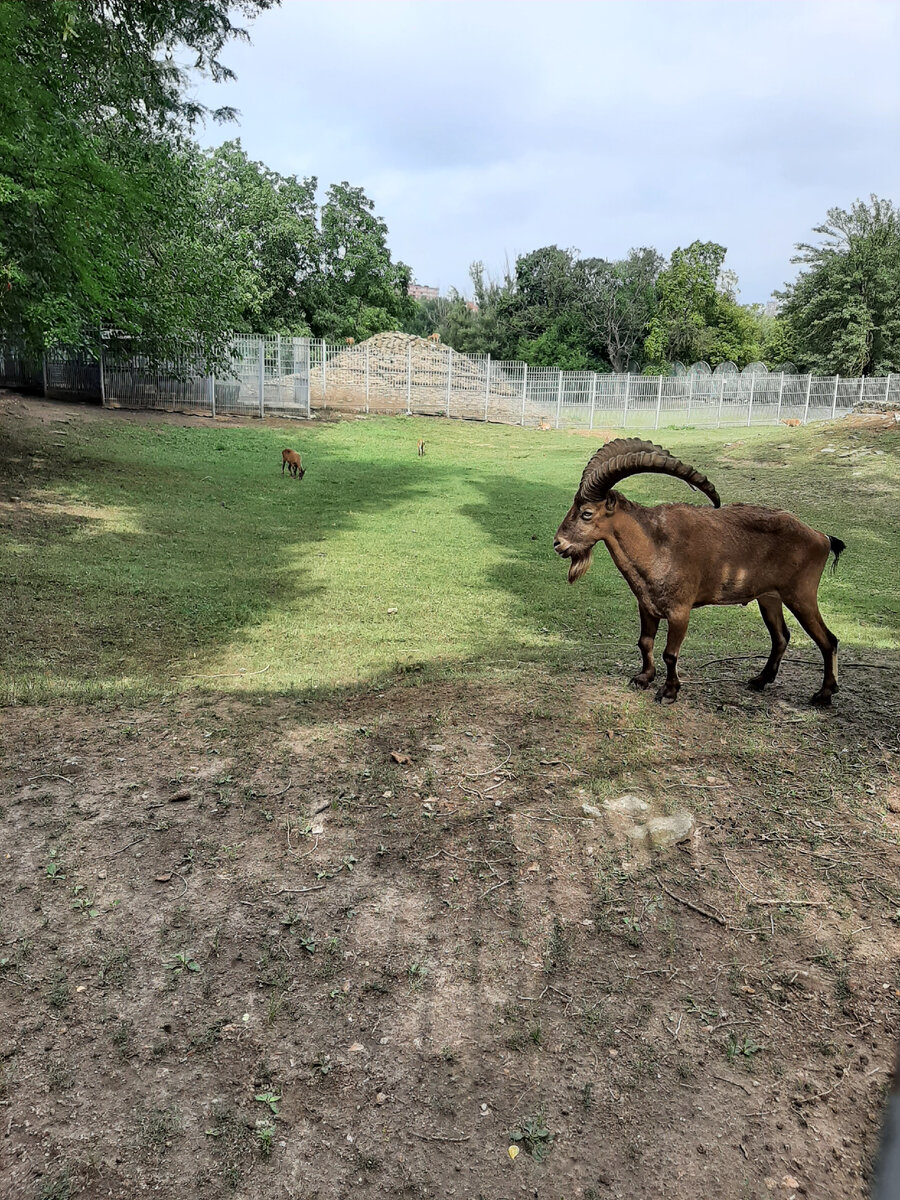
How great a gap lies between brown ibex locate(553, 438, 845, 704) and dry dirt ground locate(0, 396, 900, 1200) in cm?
74

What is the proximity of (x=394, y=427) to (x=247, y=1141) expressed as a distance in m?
27.6

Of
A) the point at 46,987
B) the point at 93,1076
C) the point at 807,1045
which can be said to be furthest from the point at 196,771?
the point at 807,1045

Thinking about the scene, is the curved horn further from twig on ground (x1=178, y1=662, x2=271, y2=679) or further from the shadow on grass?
the shadow on grass

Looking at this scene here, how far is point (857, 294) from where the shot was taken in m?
38.7

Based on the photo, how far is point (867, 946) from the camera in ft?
11.0

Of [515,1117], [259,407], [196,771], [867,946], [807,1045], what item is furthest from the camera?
[259,407]

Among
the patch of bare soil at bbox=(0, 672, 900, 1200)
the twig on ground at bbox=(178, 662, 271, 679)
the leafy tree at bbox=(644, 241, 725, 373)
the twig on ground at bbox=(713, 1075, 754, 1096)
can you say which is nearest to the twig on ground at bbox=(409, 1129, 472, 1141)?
the patch of bare soil at bbox=(0, 672, 900, 1200)

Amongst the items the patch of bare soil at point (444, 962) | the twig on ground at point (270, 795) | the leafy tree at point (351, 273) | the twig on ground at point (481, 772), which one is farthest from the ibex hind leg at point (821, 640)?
the leafy tree at point (351, 273)

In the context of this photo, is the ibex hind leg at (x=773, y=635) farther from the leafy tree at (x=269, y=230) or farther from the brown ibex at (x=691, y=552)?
the leafy tree at (x=269, y=230)

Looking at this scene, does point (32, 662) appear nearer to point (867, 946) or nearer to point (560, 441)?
point (867, 946)

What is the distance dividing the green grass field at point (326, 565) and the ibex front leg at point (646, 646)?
25.1 inches

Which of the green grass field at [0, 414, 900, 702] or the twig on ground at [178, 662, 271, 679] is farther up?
the green grass field at [0, 414, 900, 702]

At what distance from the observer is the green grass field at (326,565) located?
22.3 ft

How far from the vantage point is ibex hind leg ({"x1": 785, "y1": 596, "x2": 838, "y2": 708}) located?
5316 mm
